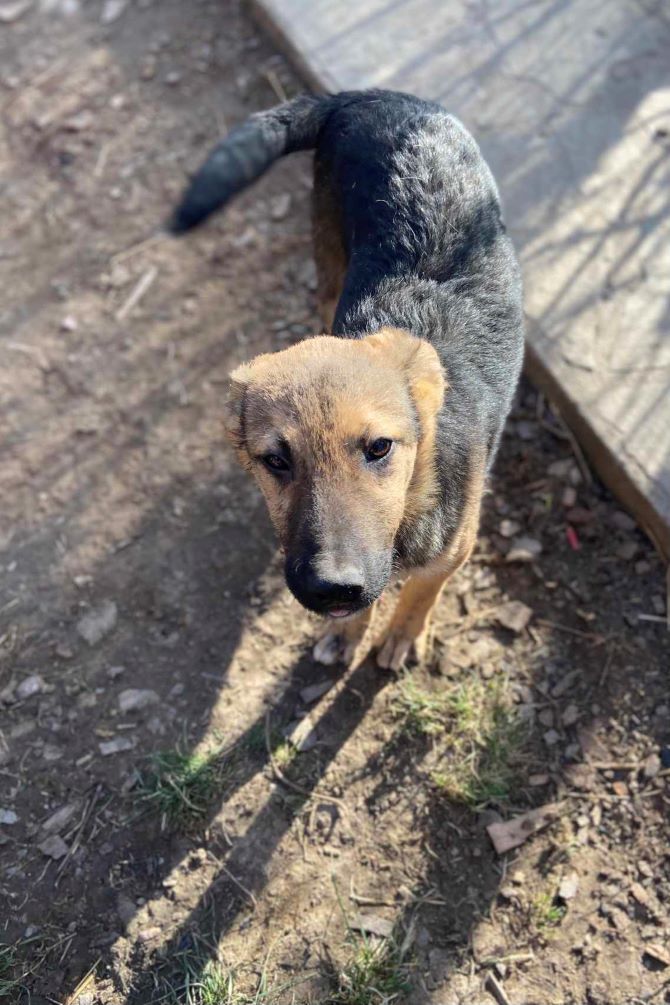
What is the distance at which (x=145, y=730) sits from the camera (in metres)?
3.66

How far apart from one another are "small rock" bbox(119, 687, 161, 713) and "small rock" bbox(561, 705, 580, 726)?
1.88m

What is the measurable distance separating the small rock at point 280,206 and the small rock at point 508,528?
8.80 feet

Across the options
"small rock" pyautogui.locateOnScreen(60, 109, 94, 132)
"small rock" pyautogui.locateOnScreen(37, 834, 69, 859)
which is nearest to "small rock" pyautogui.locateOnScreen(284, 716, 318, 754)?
"small rock" pyautogui.locateOnScreen(37, 834, 69, 859)

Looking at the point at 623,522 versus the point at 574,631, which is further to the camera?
the point at 623,522

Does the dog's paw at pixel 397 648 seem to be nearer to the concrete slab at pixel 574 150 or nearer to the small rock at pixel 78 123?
the concrete slab at pixel 574 150

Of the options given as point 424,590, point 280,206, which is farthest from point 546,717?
point 280,206

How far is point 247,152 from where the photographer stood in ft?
11.6

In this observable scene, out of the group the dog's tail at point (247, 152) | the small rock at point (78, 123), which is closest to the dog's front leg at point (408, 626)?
the dog's tail at point (247, 152)

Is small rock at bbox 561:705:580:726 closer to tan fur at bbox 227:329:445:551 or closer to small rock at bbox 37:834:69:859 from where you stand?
tan fur at bbox 227:329:445:551

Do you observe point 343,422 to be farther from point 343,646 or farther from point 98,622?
point 98,622

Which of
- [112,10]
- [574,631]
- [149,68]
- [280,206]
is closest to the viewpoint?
[574,631]

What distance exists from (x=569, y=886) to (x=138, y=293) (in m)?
4.17

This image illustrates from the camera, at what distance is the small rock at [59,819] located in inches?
A: 133

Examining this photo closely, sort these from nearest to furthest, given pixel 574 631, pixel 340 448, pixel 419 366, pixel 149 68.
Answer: pixel 340 448
pixel 419 366
pixel 574 631
pixel 149 68
